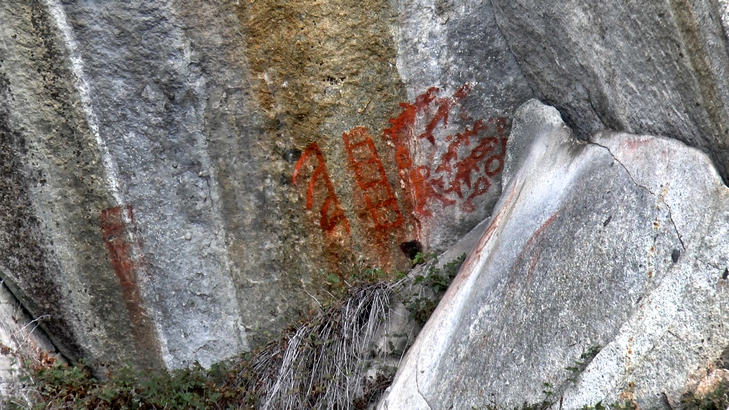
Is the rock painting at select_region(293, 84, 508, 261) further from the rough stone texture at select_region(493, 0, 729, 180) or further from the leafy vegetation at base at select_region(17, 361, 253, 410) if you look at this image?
the leafy vegetation at base at select_region(17, 361, 253, 410)

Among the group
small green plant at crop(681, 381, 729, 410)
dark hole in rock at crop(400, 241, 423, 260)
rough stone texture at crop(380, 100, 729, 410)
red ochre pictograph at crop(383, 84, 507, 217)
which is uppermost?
red ochre pictograph at crop(383, 84, 507, 217)

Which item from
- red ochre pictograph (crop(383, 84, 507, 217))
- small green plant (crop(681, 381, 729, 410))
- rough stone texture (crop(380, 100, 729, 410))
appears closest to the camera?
small green plant (crop(681, 381, 729, 410))

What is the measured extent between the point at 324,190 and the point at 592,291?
1.63 meters

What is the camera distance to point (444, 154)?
346 centimetres

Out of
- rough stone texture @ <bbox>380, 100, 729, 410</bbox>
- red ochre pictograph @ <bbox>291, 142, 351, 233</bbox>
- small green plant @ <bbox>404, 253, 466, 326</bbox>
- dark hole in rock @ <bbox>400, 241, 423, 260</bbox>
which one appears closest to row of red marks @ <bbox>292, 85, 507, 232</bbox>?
red ochre pictograph @ <bbox>291, 142, 351, 233</bbox>

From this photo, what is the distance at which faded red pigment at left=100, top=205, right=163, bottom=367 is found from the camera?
11.2ft

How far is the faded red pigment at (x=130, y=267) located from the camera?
342cm

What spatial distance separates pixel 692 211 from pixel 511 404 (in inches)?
31.6

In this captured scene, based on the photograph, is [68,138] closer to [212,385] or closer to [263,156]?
[263,156]

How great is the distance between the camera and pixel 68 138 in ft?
10.8

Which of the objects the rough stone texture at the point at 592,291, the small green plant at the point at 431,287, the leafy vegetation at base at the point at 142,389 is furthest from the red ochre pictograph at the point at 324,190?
the leafy vegetation at base at the point at 142,389

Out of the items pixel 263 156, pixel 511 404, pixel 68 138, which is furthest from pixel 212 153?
pixel 511 404

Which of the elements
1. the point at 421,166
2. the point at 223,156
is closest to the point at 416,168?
the point at 421,166

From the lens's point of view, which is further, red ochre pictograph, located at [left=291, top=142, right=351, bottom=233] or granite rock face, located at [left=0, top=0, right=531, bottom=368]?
red ochre pictograph, located at [left=291, top=142, right=351, bottom=233]
